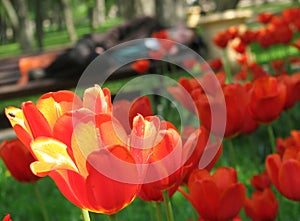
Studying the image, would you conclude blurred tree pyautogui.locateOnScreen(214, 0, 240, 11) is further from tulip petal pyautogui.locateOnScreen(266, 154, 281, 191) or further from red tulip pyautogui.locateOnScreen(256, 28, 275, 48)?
tulip petal pyautogui.locateOnScreen(266, 154, 281, 191)

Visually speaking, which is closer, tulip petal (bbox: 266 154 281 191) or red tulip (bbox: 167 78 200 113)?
tulip petal (bbox: 266 154 281 191)

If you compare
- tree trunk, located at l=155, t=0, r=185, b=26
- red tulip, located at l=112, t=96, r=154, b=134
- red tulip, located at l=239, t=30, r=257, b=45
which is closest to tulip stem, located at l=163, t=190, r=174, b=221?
red tulip, located at l=112, t=96, r=154, b=134

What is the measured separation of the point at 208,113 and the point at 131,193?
722 millimetres

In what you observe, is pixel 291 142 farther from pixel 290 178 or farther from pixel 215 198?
pixel 215 198

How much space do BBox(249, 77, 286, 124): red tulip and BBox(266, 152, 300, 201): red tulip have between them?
0.38 meters

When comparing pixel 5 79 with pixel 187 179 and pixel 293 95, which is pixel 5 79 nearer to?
pixel 293 95

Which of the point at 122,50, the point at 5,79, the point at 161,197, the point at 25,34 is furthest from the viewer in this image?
the point at 25,34

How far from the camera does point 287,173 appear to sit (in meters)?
1.28

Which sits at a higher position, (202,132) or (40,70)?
(202,132)

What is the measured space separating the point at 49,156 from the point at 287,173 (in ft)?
1.93

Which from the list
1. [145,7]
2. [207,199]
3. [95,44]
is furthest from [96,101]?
[145,7]

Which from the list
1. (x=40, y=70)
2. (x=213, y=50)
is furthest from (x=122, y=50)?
(x=213, y=50)

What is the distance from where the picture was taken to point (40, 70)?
7910 millimetres

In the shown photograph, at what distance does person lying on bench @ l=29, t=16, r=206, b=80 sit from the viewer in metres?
7.58
